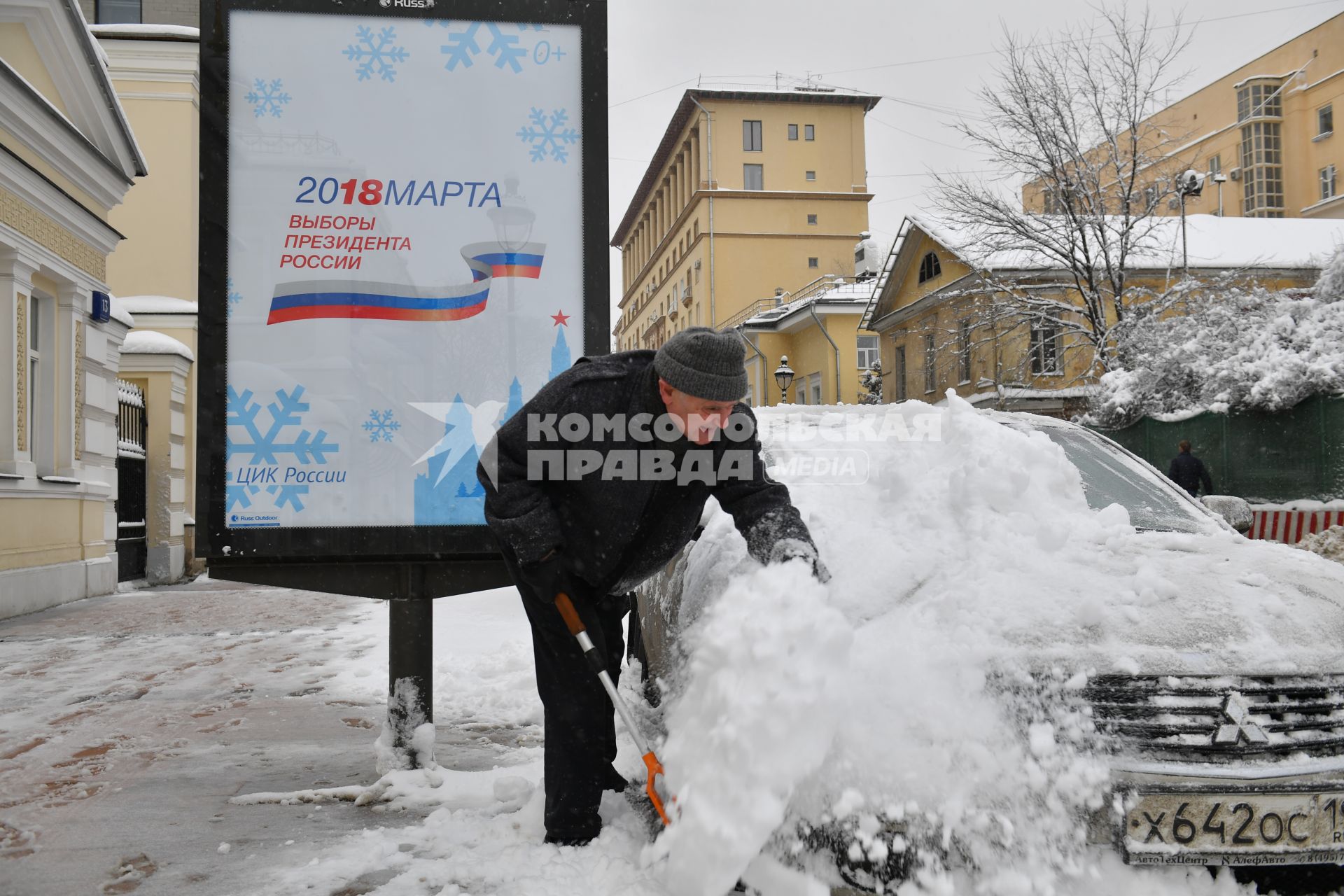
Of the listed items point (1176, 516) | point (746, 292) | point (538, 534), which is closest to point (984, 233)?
point (1176, 516)

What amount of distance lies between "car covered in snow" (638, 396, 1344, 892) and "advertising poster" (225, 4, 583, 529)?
1.53m

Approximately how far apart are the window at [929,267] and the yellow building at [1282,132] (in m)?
22.0

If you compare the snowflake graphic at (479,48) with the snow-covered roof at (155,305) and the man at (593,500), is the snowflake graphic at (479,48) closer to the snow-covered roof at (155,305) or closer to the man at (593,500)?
Answer: the man at (593,500)

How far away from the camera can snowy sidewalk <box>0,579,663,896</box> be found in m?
3.05

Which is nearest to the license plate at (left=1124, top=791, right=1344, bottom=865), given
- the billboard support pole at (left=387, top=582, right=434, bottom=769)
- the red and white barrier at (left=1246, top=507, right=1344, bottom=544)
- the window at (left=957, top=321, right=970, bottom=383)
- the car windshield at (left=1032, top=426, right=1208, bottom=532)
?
the car windshield at (left=1032, top=426, right=1208, bottom=532)

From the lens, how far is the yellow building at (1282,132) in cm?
4809

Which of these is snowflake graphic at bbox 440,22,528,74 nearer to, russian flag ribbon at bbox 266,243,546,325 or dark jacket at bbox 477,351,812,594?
russian flag ribbon at bbox 266,243,546,325

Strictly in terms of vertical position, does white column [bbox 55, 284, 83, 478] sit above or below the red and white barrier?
above

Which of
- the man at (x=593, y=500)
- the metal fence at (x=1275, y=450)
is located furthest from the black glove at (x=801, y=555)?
the metal fence at (x=1275, y=450)

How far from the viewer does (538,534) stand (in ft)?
9.98

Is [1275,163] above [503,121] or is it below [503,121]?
above

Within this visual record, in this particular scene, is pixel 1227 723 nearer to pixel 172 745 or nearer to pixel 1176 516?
pixel 1176 516

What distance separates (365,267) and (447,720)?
2310mm

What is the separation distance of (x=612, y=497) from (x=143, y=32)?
60.1 feet
